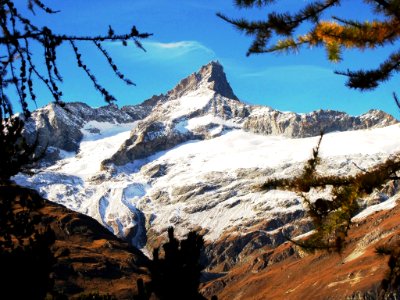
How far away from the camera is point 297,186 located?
955 cm

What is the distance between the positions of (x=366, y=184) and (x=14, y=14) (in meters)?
5.53

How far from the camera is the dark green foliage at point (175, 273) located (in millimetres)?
19547

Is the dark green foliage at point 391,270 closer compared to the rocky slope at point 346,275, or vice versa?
the dark green foliage at point 391,270

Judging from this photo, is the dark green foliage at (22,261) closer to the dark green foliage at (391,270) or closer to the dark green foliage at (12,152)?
the dark green foliage at (12,152)

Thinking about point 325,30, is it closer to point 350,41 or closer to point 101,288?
point 350,41

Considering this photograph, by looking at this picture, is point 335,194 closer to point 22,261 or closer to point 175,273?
point 22,261

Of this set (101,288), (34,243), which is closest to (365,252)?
(101,288)

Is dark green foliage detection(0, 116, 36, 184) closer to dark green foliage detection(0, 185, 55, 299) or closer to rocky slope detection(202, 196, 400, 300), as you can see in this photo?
dark green foliage detection(0, 185, 55, 299)

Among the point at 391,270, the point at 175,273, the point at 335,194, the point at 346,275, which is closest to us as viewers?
the point at 391,270

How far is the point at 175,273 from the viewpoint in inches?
776

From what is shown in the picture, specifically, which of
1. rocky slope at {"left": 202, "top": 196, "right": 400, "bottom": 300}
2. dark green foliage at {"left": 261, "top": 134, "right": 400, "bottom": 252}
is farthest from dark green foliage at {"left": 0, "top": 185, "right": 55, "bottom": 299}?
rocky slope at {"left": 202, "top": 196, "right": 400, "bottom": 300}

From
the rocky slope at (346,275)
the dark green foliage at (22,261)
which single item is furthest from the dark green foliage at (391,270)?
the rocky slope at (346,275)

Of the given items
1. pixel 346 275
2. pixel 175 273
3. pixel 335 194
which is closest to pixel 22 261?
pixel 335 194

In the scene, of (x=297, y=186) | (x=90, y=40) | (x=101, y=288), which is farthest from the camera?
(x=101, y=288)
